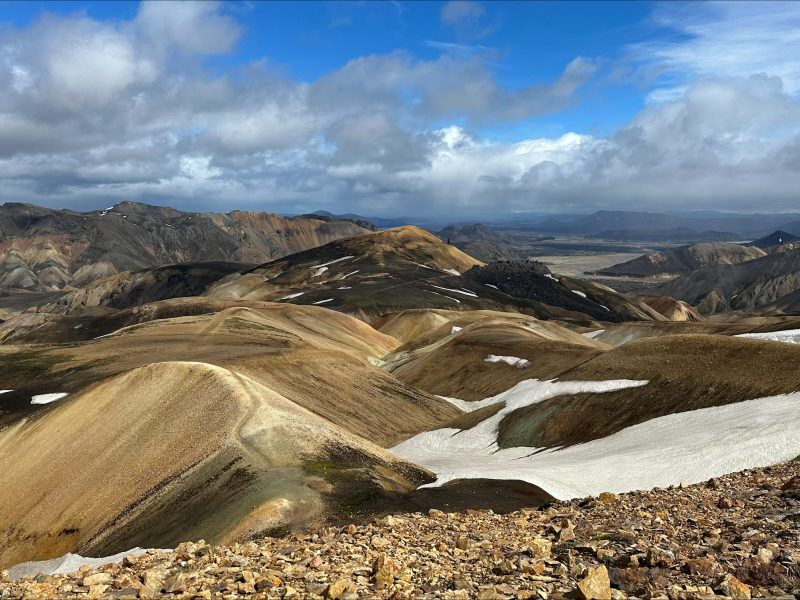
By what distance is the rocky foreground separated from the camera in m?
13.3

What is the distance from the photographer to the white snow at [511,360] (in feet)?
312

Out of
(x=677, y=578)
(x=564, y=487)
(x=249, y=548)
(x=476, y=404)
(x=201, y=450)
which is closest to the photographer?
(x=677, y=578)

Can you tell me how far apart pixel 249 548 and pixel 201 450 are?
86.9 ft

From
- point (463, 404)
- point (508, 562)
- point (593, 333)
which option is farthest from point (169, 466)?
point (593, 333)

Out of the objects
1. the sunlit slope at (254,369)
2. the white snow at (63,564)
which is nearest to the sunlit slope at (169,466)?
the white snow at (63,564)

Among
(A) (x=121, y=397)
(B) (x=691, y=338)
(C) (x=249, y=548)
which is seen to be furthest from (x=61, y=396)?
(B) (x=691, y=338)

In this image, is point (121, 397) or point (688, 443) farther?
point (121, 397)

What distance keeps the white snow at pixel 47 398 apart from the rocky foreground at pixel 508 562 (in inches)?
2200

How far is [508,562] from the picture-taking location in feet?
49.5

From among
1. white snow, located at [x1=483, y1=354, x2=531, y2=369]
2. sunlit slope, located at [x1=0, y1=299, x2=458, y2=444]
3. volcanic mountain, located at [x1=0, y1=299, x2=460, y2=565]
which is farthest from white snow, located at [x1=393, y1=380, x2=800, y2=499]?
white snow, located at [x1=483, y1=354, x2=531, y2=369]

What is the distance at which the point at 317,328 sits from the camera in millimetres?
137750

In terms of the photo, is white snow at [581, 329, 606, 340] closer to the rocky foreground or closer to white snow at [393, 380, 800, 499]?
white snow at [393, 380, 800, 499]

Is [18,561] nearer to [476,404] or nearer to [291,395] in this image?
[291,395]

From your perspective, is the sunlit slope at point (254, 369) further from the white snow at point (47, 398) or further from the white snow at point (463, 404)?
the white snow at point (463, 404)
